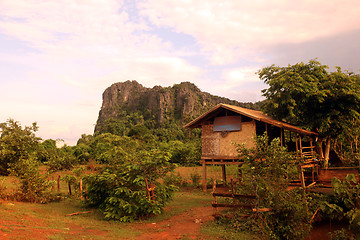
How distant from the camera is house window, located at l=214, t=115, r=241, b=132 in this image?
50.4ft

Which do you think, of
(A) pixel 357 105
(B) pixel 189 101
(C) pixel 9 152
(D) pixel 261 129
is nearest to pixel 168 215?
(D) pixel 261 129

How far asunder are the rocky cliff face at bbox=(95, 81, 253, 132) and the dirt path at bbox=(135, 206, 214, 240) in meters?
68.7

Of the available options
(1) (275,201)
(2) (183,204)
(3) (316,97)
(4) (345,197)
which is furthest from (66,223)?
(3) (316,97)

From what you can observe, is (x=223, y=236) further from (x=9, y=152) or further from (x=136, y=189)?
(x=9, y=152)

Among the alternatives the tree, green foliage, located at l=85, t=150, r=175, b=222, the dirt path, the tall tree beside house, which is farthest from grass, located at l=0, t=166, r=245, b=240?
the tree

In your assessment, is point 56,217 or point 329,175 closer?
point 56,217

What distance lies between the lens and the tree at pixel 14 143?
2261 centimetres

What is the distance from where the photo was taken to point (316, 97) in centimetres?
1534

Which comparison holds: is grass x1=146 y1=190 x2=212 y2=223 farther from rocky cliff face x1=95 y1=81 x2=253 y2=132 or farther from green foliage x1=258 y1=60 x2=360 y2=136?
rocky cliff face x1=95 y1=81 x2=253 y2=132

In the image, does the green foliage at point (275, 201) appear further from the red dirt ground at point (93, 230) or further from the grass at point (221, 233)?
the red dirt ground at point (93, 230)

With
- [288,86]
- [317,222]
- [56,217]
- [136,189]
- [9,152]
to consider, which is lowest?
[317,222]

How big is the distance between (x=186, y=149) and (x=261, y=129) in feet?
60.4

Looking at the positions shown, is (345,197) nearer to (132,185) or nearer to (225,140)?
(225,140)

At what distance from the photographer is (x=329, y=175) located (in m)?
15.1
